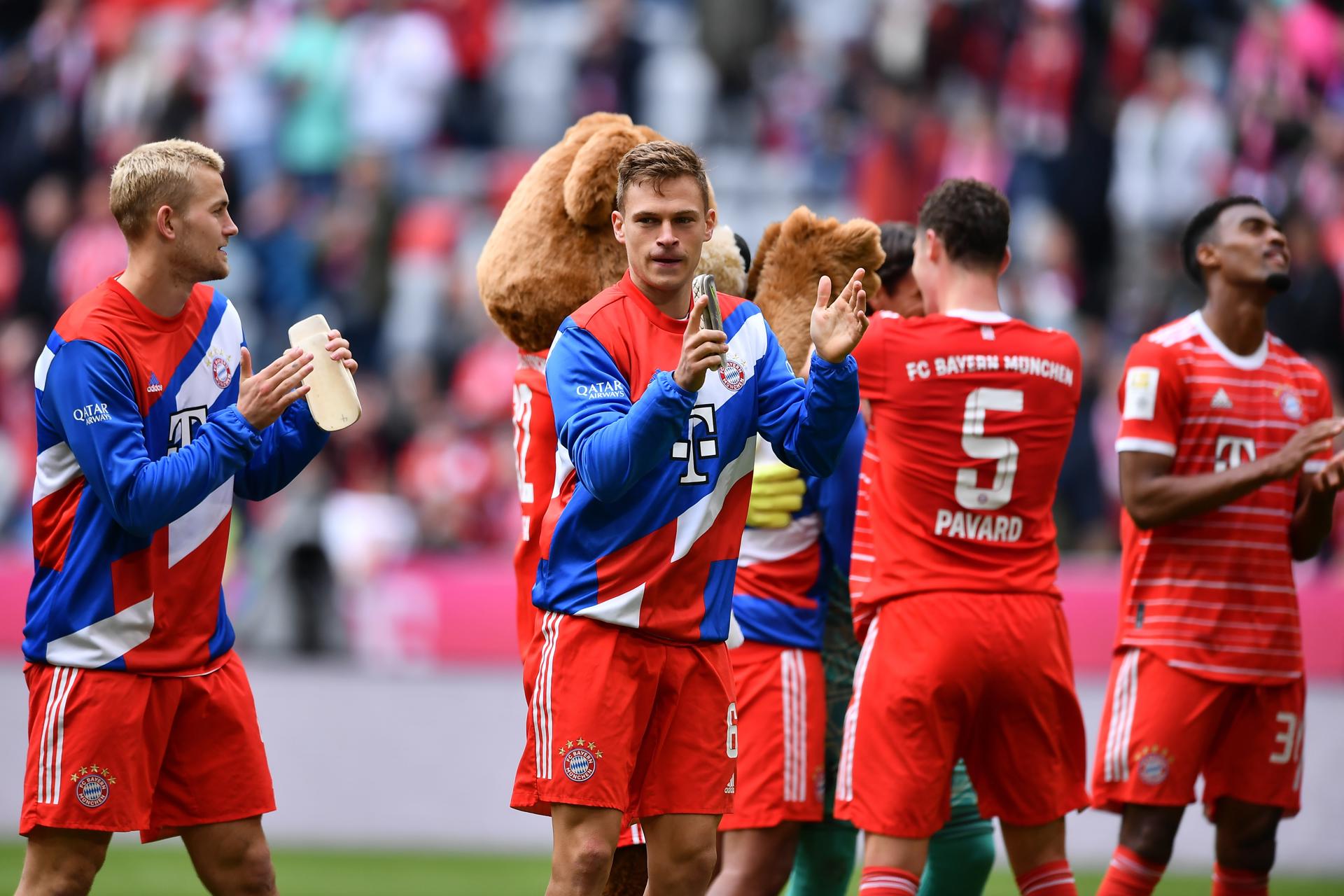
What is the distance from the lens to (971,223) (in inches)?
214

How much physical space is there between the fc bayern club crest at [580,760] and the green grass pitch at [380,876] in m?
4.04

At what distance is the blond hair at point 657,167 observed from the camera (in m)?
4.66

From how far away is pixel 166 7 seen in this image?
16.2m

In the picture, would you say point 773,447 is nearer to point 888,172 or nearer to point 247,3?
point 888,172

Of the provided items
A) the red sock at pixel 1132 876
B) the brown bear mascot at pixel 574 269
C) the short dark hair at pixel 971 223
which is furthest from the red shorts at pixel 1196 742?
the brown bear mascot at pixel 574 269

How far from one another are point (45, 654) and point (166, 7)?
1261cm

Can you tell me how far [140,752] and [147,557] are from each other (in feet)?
1.80

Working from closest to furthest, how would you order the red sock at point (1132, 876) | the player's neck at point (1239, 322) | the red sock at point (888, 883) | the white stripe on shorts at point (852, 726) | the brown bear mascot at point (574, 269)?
the red sock at point (888, 883), the white stripe on shorts at point (852, 726), the brown bear mascot at point (574, 269), the red sock at point (1132, 876), the player's neck at point (1239, 322)

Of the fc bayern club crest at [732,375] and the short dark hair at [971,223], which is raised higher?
the short dark hair at [971,223]

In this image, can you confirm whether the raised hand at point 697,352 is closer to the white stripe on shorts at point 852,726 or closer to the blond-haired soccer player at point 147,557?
the blond-haired soccer player at point 147,557

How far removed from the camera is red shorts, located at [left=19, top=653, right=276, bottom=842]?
4.76m

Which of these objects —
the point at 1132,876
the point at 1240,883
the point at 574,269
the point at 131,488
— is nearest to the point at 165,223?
the point at 131,488

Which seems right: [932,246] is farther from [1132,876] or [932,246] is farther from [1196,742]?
[1132,876]

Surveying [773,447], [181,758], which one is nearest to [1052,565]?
[773,447]
